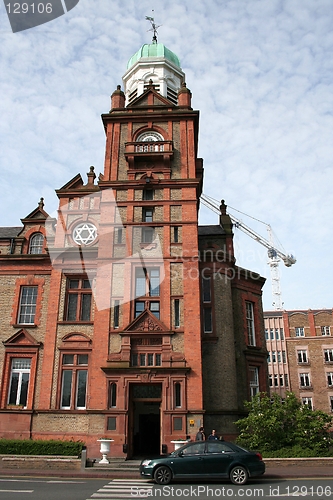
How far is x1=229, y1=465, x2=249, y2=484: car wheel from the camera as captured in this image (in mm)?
15414

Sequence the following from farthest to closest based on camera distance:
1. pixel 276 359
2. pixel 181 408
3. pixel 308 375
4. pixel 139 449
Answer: pixel 276 359, pixel 308 375, pixel 139 449, pixel 181 408

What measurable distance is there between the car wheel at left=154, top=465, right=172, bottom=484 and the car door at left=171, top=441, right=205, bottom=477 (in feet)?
0.85

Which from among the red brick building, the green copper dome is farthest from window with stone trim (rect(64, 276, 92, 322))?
the green copper dome

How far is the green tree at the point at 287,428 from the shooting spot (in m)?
22.3

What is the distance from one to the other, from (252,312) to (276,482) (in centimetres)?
1699

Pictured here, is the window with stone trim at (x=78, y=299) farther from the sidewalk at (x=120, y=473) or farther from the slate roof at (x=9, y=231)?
the sidewalk at (x=120, y=473)

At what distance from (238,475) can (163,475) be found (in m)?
2.61

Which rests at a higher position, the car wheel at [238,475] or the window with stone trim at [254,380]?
the window with stone trim at [254,380]

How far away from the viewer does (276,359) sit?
71375mm

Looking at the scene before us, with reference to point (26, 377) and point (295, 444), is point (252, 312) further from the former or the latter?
point (26, 377)

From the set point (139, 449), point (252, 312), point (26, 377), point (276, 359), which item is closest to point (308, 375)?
point (276, 359)

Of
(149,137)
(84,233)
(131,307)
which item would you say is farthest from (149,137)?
(131,307)

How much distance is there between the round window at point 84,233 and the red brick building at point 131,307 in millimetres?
76

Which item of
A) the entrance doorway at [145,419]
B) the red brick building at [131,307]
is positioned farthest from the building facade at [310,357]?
the entrance doorway at [145,419]
